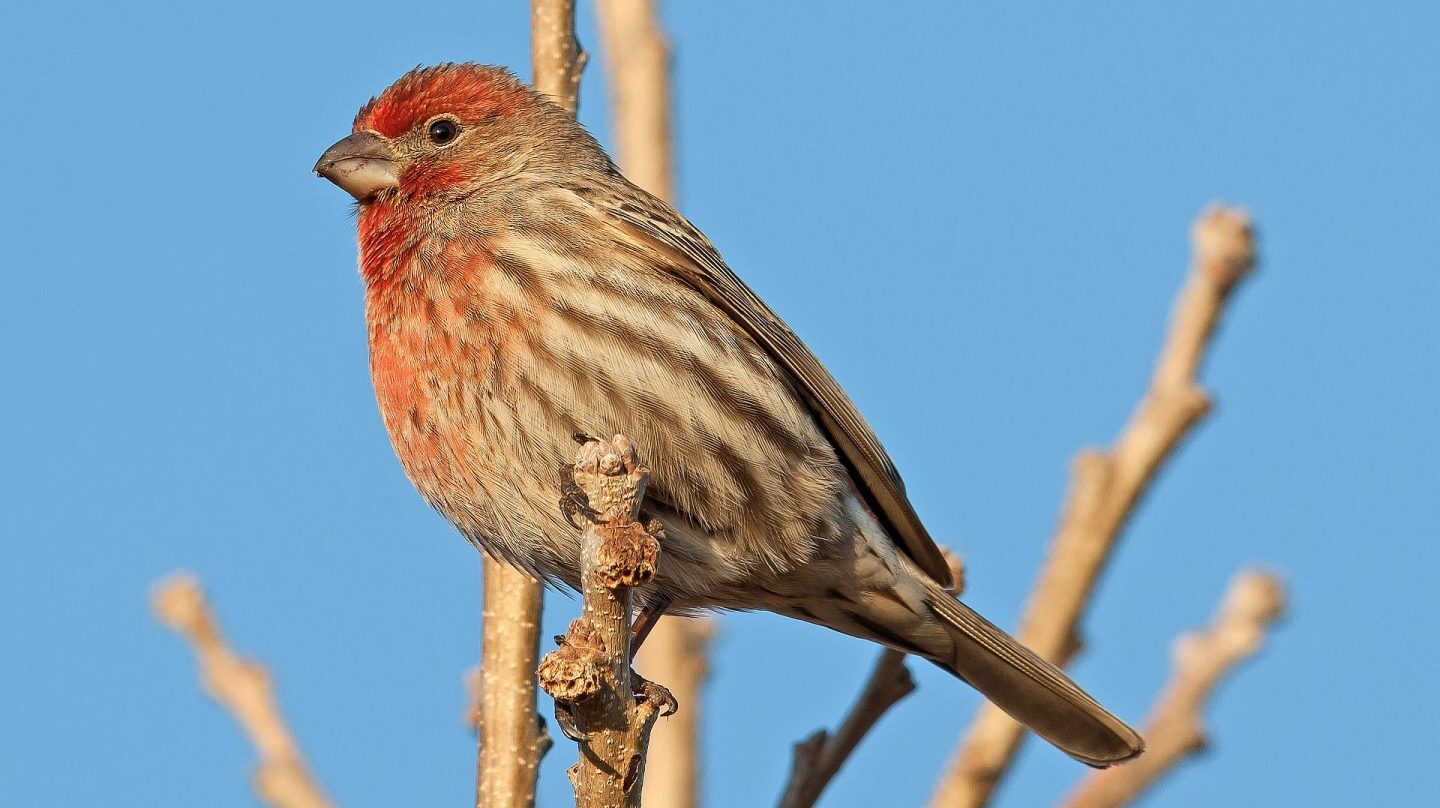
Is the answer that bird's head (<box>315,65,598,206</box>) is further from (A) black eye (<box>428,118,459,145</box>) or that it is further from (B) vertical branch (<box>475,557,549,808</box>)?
(B) vertical branch (<box>475,557,549,808</box>)

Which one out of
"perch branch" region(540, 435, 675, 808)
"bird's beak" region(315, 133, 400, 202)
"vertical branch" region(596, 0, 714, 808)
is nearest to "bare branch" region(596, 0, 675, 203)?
"vertical branch" region(596, 0, 714, 808)

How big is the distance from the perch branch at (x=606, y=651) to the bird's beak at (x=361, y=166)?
3034mm

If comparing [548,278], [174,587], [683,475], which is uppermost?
[548,278]

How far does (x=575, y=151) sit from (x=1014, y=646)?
2770 millimetres

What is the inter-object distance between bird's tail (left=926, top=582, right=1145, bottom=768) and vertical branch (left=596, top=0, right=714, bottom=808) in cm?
100

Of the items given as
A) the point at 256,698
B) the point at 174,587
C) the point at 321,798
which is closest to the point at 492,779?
the point at 321,798

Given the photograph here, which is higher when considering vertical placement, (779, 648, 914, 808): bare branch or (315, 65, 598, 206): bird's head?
(315, 65, 598, 206): bird's head

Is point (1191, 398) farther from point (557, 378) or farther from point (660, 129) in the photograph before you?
point (660, 129)

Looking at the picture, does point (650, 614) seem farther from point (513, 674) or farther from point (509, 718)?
point (509, 718)

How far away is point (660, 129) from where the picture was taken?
6898 mm

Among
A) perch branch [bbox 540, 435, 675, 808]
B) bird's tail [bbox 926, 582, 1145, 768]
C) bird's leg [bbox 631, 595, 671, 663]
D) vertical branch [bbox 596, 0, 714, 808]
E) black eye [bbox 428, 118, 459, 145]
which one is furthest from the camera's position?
black eye [bbox 428, 118, 459, 145]

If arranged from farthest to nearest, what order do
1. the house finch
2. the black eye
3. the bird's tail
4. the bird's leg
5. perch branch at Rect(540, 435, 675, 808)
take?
1. the black eye
2. the bird's tail
3. the bird's leg
4. the house finch
5. perch branch at Rect(540, 435, 675, 808)

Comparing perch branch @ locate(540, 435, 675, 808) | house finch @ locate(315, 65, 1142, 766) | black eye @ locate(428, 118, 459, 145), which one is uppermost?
black eye @ locate(428, 118, 459, 145)

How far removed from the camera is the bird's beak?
6.76 meters
